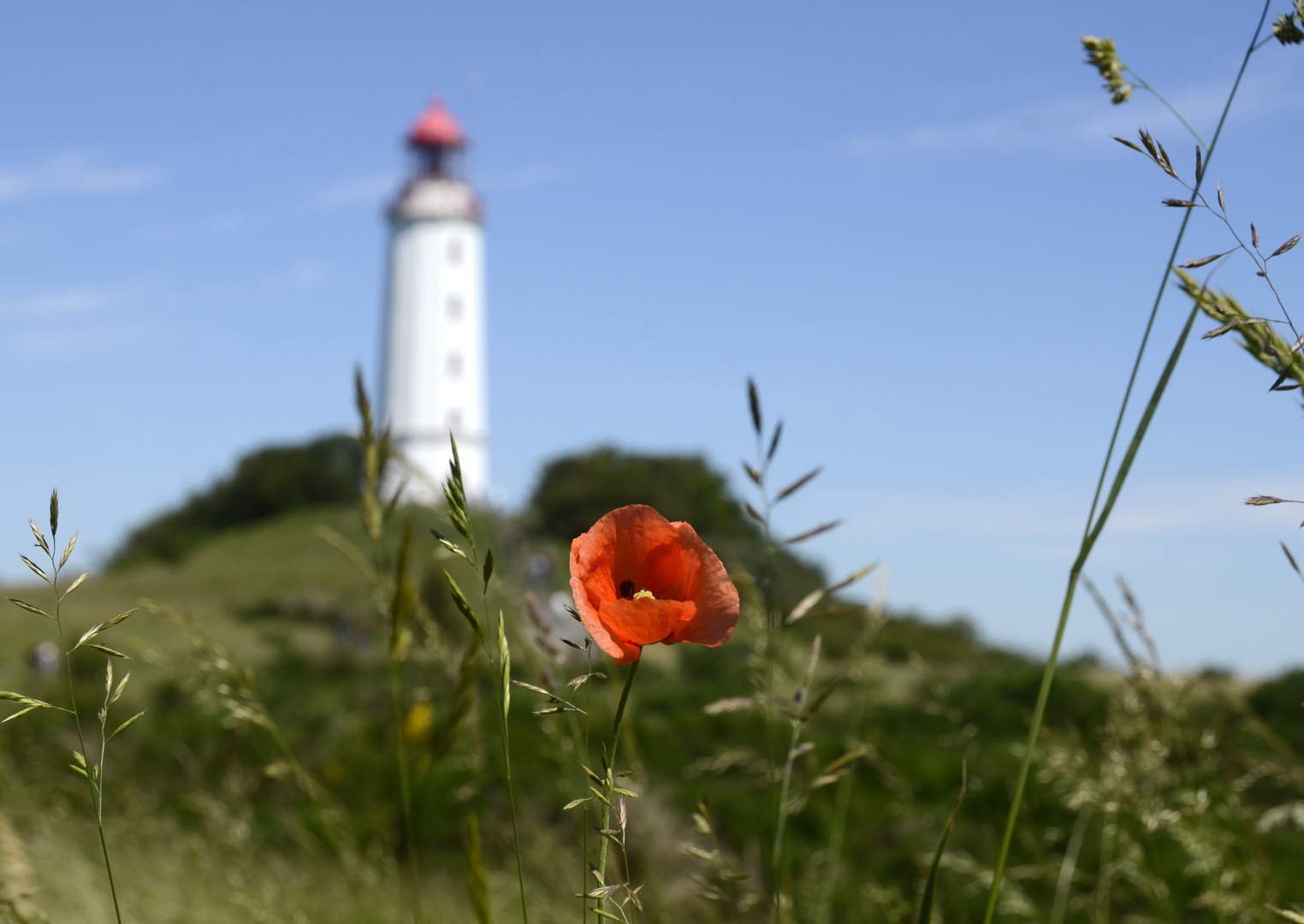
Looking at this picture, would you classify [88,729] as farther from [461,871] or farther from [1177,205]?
[1177,205]

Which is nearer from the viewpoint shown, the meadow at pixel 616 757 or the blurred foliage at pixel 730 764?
the meadow at pixel 616 757

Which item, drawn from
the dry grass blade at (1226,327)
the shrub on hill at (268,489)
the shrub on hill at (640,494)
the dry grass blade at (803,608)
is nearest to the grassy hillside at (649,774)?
the dry grass blade at (803,608)

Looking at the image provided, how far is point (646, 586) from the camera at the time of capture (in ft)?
2.84

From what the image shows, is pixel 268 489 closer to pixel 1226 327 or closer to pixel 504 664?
pixel 504 664

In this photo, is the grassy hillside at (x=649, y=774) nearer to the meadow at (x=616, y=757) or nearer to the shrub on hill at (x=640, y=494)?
the meadow at (x=616, y=757)

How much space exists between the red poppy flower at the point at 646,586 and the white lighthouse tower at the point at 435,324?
22.8 metres

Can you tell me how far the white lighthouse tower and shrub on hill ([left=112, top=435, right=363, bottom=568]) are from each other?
1.60 meters

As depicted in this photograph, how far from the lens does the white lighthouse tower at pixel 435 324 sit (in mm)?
23609

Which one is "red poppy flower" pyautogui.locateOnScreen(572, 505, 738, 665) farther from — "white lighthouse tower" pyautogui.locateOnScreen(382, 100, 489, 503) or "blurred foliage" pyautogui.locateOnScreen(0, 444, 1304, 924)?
"white lighthouse tower" pyautogui.locateOnScreen(382, 100, 489, 503)

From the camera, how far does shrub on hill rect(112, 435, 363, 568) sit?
2275 cm

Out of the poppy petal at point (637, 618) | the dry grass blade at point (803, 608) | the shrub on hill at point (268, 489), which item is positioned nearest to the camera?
the poppy petal at point (637, 618)

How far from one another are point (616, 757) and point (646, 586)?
1.85 feet

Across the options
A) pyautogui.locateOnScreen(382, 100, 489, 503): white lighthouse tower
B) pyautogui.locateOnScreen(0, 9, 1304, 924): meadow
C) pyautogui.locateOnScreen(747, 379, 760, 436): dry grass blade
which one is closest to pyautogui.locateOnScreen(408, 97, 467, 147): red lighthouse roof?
pyautogui.locateOnScreen(382, 100, 489, 503): white lighthouse tower

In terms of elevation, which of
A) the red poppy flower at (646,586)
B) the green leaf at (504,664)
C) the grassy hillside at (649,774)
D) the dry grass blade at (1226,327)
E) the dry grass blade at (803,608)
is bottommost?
the grassy hillside at (649,774)
